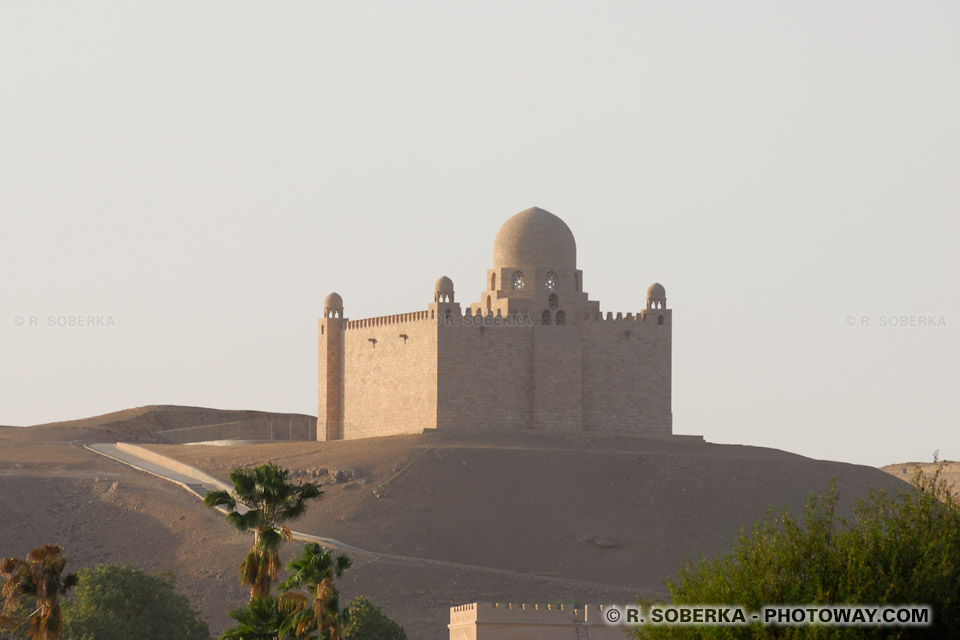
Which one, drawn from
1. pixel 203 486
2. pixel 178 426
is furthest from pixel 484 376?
pixel 178 426

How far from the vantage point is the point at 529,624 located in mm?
42531

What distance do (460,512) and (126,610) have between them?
17650 millimetres

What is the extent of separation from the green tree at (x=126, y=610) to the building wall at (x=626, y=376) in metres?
25.9

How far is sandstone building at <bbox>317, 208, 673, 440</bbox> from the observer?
7031 centimetres

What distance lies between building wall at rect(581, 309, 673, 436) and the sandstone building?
4 cm

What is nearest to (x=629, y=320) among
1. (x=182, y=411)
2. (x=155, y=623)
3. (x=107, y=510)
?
(x=107, y=510)

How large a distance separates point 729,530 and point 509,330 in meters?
12.9

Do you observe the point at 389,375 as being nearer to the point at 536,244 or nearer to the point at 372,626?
the point at 536,244

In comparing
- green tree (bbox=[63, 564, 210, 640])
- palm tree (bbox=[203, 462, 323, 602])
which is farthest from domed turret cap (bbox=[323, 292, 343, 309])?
palm tree (bbox=[203, 462, 323, 602])

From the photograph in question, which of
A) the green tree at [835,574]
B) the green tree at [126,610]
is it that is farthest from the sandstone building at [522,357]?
the green tree at [835,574]

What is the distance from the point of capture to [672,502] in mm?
65188

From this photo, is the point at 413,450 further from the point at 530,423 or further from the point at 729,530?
the point at 729,530

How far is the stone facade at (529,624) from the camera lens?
42.3 m

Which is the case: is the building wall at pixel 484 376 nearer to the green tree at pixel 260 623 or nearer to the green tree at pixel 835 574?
the green tree at pixel 260 623
